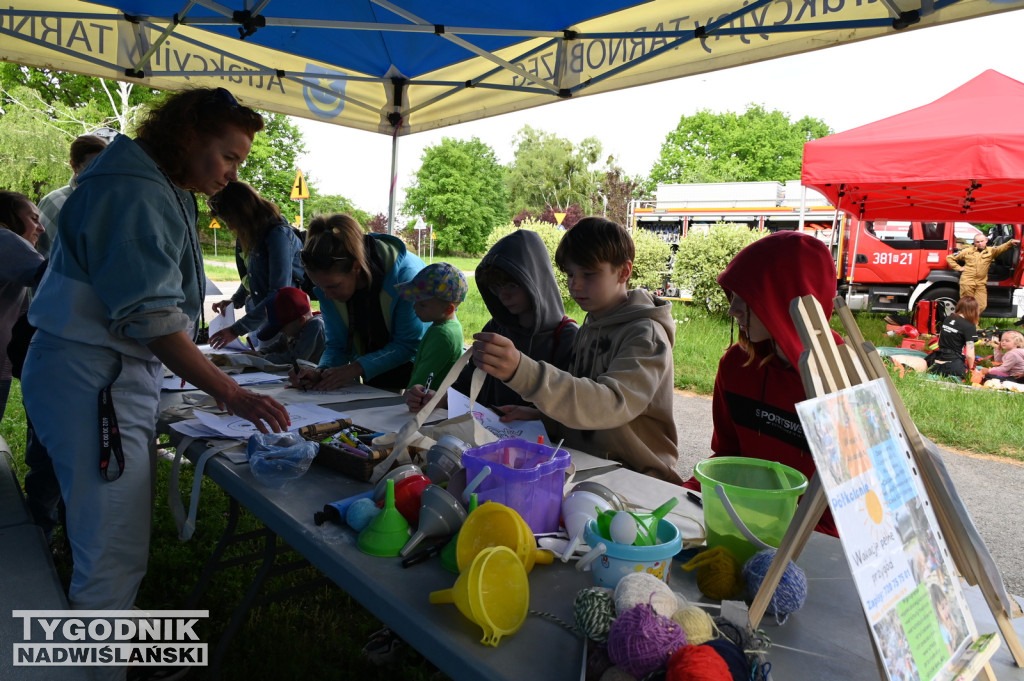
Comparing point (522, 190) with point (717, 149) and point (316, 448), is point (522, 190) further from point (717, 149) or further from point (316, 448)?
point (316, 448)

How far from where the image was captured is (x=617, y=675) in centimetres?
76

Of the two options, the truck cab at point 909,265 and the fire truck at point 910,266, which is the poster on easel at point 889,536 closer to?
the fire truck at point 910,266

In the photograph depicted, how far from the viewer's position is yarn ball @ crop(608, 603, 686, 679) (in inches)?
29.1

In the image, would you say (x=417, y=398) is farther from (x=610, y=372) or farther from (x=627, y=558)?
(x=627, y=558)

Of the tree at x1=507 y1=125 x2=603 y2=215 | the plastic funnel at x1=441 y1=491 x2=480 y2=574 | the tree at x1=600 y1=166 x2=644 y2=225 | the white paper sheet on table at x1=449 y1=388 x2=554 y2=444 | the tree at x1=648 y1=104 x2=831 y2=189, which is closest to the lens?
the plastic funnel at x1=441 y1=491 x2=480 y2=574

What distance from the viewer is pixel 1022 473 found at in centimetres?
454

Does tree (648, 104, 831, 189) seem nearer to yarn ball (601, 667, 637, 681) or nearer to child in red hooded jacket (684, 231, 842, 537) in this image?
child in red hooded jacket (684, 231, 842, 537)

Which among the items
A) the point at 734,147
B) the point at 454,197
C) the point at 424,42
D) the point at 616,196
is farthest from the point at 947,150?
the point at 734,147

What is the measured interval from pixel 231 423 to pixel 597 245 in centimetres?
132

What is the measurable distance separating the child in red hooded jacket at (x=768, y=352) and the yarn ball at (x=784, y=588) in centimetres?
66

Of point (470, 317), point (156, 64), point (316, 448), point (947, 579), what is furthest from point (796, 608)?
point (470, 317)

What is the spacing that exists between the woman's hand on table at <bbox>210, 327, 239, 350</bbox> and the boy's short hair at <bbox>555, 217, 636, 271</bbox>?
231cm

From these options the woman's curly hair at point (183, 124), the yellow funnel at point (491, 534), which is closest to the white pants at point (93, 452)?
the woman's curly hair at point (183, 124)

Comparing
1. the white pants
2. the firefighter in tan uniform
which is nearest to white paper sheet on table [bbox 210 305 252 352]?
the white pants
